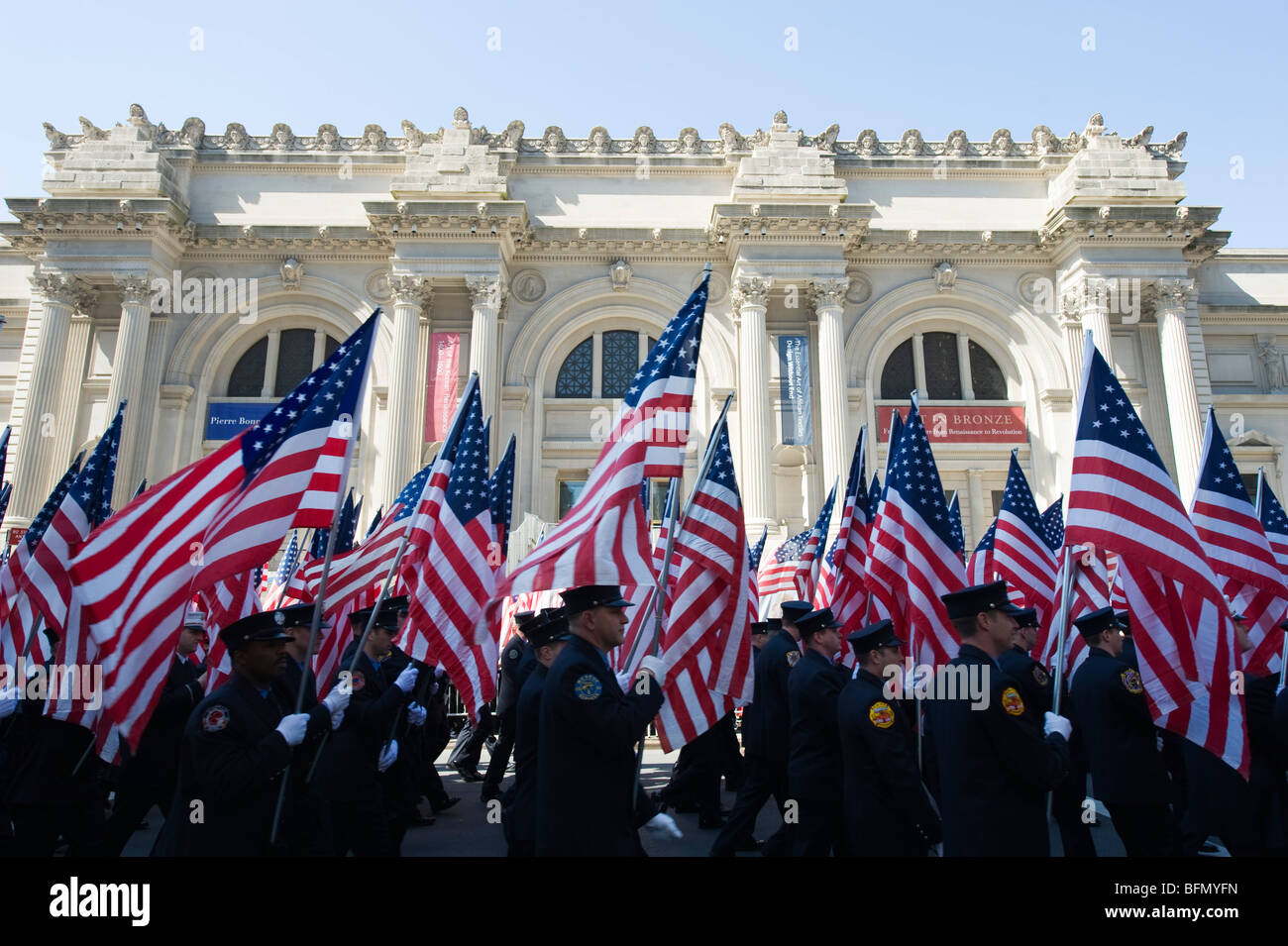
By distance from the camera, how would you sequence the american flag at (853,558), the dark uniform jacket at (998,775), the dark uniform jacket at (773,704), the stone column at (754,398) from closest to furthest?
1. the dark uniform jacket at (998,775)
2. the dark uniform jacket at (773,704)
3. the american flag at (853,558)
4. the stone column at (754,398)

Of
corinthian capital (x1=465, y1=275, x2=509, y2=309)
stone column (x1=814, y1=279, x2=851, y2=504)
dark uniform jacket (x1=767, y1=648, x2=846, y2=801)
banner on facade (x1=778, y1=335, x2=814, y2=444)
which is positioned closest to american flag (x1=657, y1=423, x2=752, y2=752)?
dark uniform jacket (x1=767, y1=648, x2=846, y2=801)

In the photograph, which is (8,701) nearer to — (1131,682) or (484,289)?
(1131,682)

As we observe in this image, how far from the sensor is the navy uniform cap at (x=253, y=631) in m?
4.71

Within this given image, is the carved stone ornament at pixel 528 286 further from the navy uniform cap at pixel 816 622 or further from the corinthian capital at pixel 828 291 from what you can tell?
the navy uniform cap at pixel 816 622

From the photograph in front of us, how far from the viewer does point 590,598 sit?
456 centimetres

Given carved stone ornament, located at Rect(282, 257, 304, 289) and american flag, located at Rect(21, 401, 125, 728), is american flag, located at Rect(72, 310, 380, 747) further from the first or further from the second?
carved stone ornament, located at Rect(282, 257, 304, 289)

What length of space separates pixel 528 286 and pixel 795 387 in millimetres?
8723

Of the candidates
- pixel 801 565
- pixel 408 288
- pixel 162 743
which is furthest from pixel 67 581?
pixel 408 288

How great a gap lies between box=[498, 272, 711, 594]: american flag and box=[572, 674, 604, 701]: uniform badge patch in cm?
64

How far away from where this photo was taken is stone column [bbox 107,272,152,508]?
23.5 m

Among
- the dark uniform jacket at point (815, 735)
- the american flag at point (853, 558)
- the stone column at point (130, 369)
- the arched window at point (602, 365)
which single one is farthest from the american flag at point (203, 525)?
the stone column at point (130, 369)

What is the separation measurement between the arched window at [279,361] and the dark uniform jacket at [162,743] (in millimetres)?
20793

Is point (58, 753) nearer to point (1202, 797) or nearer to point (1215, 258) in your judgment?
point (1202, 797)
